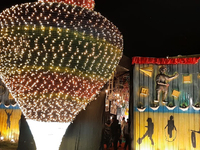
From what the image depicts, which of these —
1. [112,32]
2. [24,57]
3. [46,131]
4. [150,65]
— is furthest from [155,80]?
[24,57]

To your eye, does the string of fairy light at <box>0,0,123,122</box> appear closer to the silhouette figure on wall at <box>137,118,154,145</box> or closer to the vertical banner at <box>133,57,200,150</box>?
the vertical banner at <box>133,57,200,150</box>

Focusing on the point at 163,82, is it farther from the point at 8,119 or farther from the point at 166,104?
the point at 8,119

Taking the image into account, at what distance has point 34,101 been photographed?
15.5 feet

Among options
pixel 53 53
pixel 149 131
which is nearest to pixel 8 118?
pixel 149 131

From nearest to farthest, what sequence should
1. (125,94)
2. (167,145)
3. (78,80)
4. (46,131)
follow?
1. (78,80)
2. (46,131)
3. (167,145)
4. (125,94)

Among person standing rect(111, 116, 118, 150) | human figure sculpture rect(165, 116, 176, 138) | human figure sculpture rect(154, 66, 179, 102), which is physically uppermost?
human figure sculpture rect(154, 66, 179, 102)

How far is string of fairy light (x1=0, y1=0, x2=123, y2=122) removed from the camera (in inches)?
167

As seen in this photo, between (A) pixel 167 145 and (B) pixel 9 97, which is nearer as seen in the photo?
(A) pixel 167 145

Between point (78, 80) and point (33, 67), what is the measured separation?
0.85 meters

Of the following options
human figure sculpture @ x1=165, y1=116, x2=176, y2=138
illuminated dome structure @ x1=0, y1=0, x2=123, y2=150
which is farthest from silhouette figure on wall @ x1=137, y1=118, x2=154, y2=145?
illuminated dome structure @ x1=0, y1=0, x2=123, y2=150

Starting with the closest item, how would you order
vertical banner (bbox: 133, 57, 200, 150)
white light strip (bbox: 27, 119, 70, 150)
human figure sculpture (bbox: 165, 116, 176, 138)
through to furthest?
white light strip (bbox: 27, 119, 70, 150), vertical banner (bbox: 133, 57, 200, 150), human figure sculpture (bbox: 165, 116, 176, 138)

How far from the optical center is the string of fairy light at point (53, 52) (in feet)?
13.9

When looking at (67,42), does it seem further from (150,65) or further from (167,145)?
(167,145)

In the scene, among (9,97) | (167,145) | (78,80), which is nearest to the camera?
(78,80)
